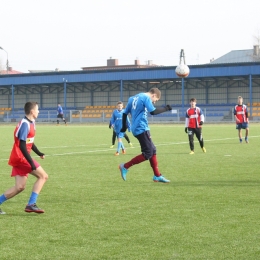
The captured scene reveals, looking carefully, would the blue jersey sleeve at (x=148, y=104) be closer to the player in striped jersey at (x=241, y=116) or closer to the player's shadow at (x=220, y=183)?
the player's shadow at (x=220, y=183)

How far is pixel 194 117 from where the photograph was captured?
2184 centimetres

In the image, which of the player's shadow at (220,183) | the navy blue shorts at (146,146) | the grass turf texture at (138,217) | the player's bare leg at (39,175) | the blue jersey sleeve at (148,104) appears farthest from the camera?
the navy blue shorts at (146,146)

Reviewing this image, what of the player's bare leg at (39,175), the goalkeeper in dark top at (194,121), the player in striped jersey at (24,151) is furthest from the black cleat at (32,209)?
the goalkeeper in dark top at (194,121)

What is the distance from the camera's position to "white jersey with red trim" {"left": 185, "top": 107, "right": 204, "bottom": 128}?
2178cm

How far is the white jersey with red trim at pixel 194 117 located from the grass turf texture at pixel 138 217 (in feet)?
21.3

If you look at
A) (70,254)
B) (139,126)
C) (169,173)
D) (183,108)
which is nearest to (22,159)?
(70,254)

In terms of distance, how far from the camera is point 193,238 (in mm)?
7199

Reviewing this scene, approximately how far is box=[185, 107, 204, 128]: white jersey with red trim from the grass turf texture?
648 centimetres

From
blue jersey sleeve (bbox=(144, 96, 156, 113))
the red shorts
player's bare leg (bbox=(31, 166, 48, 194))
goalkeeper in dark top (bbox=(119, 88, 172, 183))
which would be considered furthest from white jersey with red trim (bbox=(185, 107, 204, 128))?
the red shorts

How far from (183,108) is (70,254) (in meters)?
58.7

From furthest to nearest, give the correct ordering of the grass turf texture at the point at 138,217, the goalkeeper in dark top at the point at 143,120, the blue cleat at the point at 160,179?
the blue cleat at the point at 160,179 → the goalkeeper in dark top at the point at 143,120 → the grass turf texture at the point at 138,217

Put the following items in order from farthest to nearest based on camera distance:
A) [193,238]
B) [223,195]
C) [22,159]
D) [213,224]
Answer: [223,195] → [22,159] → [213,224] → [193,238]

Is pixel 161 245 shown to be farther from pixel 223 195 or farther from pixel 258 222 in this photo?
pixel 223 195

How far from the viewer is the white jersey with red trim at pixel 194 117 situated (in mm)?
21781
